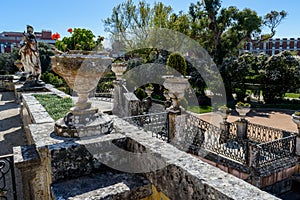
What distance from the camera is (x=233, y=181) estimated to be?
5.36 ft

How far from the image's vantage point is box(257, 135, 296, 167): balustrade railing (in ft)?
25.5

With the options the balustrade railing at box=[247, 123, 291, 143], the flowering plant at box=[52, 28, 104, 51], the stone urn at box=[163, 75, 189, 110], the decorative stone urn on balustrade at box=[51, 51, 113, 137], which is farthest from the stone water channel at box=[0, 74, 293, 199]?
the balustrade railing at box=[247, 123, 291, 143]

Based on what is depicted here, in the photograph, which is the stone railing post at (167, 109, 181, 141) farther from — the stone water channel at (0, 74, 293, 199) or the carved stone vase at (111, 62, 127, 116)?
the stone water channel at (0, 74, 293, 199)

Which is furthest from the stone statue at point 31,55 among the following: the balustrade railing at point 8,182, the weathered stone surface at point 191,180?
the weathered stone surface at point 191,180

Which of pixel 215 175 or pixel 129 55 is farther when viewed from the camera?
pixel 129 55

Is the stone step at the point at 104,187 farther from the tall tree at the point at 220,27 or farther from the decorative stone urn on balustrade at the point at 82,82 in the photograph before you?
the tall tree at the point at 220,27

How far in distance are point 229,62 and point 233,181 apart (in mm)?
20560

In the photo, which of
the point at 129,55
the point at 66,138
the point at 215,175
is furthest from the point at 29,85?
the point at 129,55

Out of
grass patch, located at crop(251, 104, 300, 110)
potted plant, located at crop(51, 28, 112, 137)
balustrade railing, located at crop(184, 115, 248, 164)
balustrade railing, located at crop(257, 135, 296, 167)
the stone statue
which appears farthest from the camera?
grass patch, located at crop(251, 104, 300, 110)

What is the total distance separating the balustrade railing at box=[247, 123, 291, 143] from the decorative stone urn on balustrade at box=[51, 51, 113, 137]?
861 cm

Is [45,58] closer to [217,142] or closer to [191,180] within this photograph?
[217,142]

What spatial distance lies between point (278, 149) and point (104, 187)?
A: 301 inches

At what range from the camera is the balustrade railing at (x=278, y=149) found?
7.77 meters

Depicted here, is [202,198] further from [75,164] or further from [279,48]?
[279,48]
